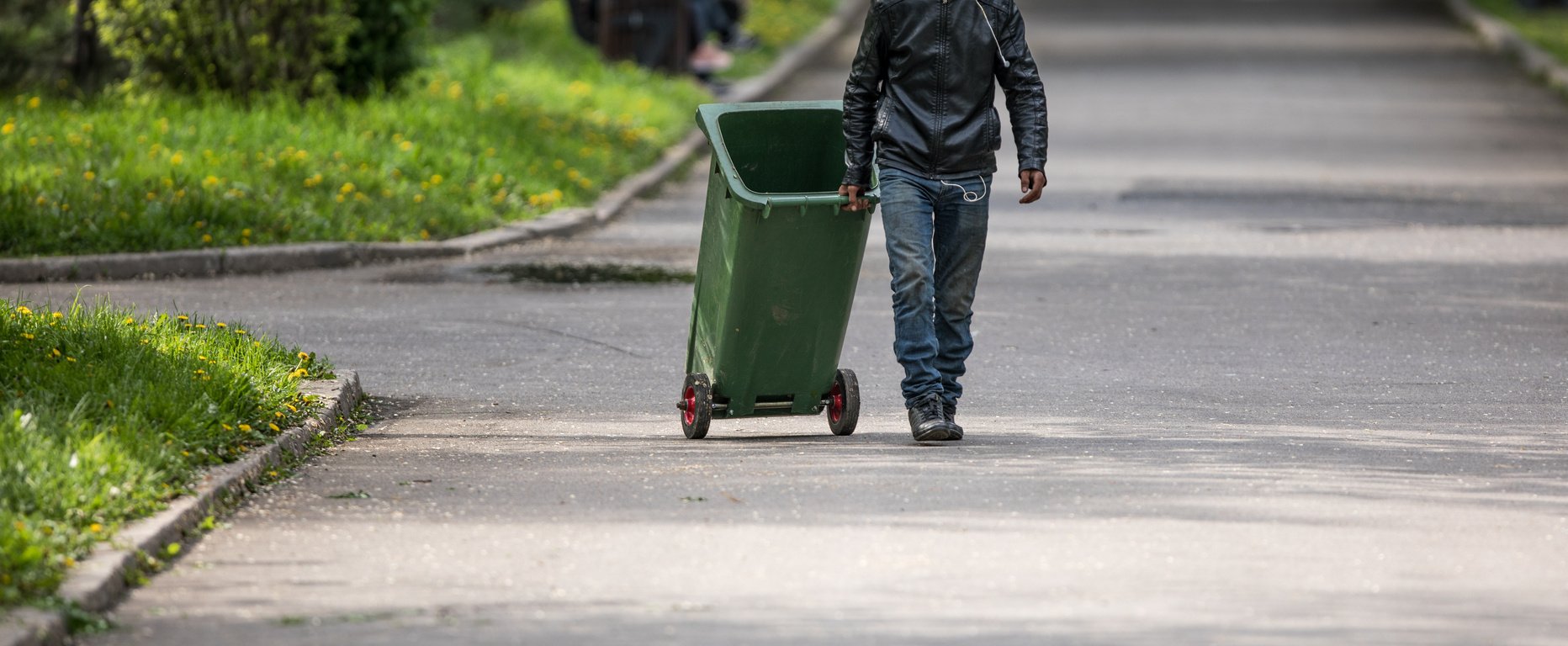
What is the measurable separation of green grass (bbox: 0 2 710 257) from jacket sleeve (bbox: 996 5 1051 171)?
21.9 feet

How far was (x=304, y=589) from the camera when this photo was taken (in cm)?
581

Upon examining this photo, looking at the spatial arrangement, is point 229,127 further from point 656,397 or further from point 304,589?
point 304,589

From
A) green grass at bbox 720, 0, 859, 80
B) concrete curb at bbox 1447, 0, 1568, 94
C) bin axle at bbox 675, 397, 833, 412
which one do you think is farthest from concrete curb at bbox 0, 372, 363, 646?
concrete curb at bbox 1447, 0, 1568, 94

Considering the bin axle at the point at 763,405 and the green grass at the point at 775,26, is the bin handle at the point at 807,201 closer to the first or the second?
the bin axle at the point at 763,405

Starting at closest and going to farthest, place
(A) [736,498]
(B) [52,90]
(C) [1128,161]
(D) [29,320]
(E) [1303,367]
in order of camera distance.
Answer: (A) [736,498], (D) [29,320], (E) [1303,367], (B) [52,90], (C) [1128,161]

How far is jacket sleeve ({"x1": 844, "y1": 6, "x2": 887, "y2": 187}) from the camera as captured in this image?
7.88 m

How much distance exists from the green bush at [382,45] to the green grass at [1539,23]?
14.6 m

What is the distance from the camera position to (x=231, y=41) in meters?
17.7

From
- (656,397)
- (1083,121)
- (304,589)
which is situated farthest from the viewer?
(1083,121)

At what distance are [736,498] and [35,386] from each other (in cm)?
220

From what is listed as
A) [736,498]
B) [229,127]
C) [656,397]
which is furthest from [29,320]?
[229,127]

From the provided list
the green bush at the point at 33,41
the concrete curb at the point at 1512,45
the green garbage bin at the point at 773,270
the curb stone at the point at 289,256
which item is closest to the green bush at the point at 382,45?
the curb stone at the point at 289,256

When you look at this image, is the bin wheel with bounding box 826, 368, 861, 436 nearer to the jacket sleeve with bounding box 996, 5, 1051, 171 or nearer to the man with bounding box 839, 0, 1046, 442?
the man with bounding box 839, 0, 1046, 442

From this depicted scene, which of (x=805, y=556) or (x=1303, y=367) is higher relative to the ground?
(x=805, y=556)
